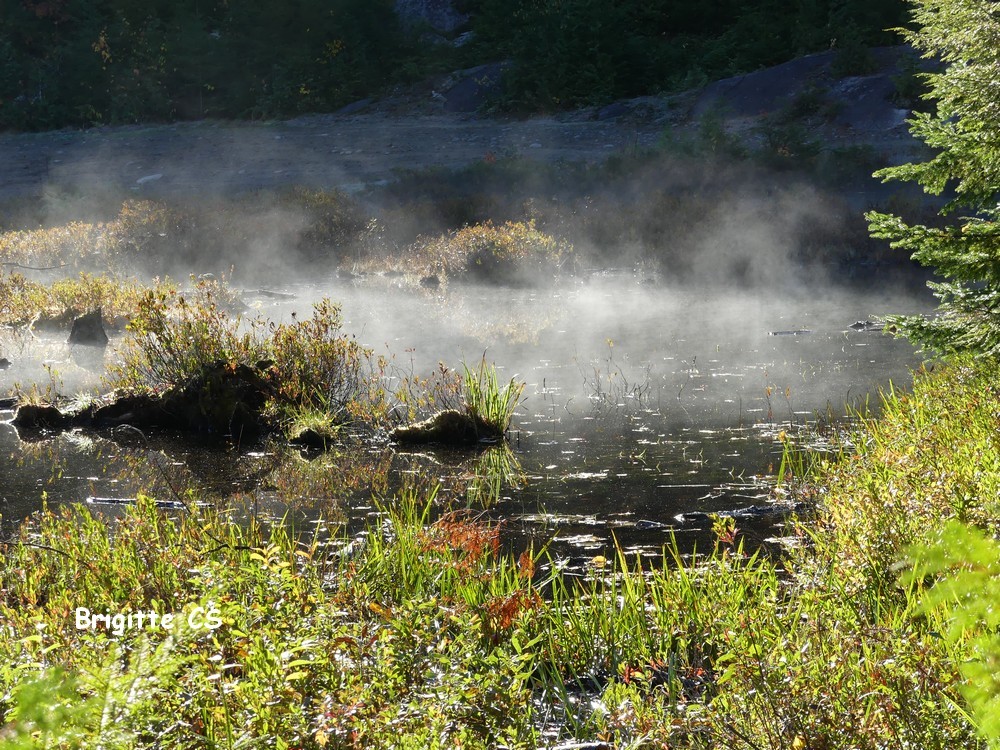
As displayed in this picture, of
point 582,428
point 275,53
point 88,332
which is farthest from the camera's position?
point 275,53

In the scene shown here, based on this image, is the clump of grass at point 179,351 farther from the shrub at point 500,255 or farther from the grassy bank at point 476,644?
the shrub at point 500,255

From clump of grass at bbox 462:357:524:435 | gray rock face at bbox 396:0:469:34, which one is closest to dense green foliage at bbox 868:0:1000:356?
clump of grass at bbox 462:357:524:435

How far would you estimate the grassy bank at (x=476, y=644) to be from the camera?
10.4 ft

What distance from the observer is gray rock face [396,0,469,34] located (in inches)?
1799

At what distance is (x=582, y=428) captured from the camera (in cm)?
1088

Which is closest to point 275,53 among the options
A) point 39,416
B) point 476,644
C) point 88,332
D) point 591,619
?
point 88,332

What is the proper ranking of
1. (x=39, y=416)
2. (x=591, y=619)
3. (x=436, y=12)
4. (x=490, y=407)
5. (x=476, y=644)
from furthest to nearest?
(x=436, y=12) < (x=39, y=416) < (x=490, y=407) < (x=591, y=619) < (x=476, y=644)

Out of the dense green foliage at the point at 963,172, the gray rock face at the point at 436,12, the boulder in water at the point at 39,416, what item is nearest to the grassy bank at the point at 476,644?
the dense green foliage at the point at 963,172

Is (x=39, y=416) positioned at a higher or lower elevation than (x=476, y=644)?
lower

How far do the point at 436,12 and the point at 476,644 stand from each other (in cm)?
4541

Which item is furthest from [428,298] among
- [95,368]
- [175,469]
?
[175,469]

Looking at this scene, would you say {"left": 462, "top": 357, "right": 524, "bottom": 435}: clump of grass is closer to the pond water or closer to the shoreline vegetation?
the pond water

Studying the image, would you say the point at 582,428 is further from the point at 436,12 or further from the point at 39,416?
the point at 436,12

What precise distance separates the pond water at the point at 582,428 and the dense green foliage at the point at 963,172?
1.75 meters
